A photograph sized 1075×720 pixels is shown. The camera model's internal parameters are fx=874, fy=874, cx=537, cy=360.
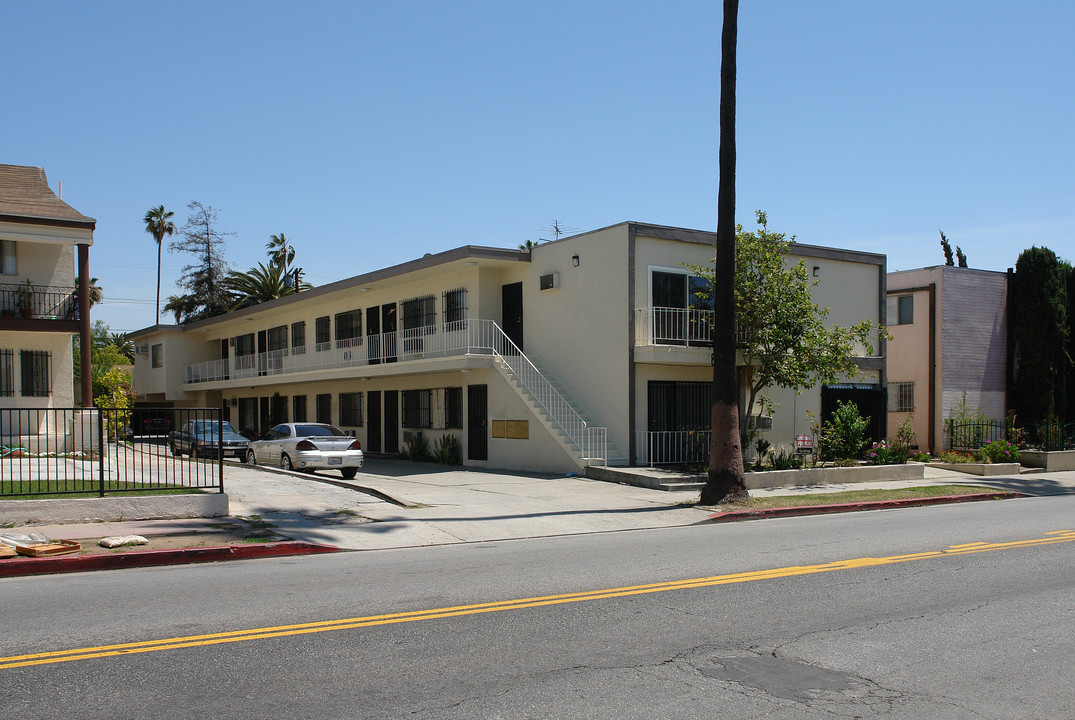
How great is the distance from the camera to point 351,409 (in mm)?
33906

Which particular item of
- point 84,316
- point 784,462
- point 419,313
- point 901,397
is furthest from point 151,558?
point 901,397

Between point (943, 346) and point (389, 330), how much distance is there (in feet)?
61.4

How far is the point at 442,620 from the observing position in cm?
720

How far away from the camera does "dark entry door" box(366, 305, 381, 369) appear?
30.3 m

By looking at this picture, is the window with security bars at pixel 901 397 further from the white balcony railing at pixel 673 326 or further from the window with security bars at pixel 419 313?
the window with security bars at pixel 419 313

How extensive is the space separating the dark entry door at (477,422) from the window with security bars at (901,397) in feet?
47.6

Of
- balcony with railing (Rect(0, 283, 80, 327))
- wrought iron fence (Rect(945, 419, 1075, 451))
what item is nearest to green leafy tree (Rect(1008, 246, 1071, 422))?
wrought iron fence (Rect(945, 419, 1075, 451))

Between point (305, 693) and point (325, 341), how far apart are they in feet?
101

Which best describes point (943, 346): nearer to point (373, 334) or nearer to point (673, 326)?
point (673, 326)

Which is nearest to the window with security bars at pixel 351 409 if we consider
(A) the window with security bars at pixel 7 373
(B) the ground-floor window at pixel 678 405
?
(A) the window with security bars at pixel 7 373

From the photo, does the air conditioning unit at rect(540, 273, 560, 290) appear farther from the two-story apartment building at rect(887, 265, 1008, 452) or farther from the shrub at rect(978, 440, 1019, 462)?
the shrub at rect(978, 440, 1019, 462)

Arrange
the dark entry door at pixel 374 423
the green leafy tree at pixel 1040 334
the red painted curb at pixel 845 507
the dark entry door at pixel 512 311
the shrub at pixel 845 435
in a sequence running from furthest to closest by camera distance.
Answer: the dark entry door at pixel 374 423, the green leafy tree at pixel 1040 334, the dark entry door at pixel 512 311, the shrub at pixel 845 435, the red painted curb at pixel 845 507

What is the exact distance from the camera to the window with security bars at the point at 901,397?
29.8 m

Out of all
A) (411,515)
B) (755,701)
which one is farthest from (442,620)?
(411,515)
